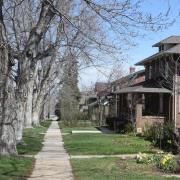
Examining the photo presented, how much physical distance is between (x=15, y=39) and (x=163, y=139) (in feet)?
36.3

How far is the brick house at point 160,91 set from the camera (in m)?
35.3

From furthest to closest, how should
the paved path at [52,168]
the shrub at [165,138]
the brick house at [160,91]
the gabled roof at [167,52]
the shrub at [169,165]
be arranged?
the brick house at [160,91], the gabled roof at [167,52], the shrub at [165,138], the shrub at [169,165], the paved path at [52,168]

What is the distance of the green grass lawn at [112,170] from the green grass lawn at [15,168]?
1.32 meters

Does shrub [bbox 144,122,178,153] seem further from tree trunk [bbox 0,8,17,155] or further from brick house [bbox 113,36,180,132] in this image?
tree trunk [bbox 0,8,17,155]

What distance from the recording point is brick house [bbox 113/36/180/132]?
35.3m

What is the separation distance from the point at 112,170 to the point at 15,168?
268 centimetres

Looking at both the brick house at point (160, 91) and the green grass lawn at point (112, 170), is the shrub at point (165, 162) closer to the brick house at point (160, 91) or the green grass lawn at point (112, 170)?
the green grass lawn at point (112, 170)

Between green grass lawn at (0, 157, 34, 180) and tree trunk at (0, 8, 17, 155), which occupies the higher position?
tree trunk at (0, 8, 17, 155)

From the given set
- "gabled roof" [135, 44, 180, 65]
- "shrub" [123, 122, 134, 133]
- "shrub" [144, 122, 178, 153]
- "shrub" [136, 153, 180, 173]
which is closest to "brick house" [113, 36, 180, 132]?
"gabled roof" [135, 44, 180, 65]

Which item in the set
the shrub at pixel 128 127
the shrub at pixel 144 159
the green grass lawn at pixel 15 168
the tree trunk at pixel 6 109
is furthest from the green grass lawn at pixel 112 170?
the shrub at pixel 128 127

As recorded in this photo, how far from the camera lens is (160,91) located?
35.9 m

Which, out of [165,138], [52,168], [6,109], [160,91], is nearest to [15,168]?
[52,168]

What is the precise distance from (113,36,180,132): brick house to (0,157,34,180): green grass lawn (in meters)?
15.7

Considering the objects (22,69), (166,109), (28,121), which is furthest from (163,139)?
(28,121)
